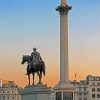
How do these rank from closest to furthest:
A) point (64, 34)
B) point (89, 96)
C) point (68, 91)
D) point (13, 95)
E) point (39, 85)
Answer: point (39, 85) < point (64, 34) < point (68, 91) < point (89, 96) < point (13, 95)

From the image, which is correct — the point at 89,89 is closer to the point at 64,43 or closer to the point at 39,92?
the point at 64,43

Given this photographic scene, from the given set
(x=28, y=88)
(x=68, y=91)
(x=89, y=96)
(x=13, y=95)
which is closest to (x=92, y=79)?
(x=89, y=96)

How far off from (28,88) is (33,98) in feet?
3.49

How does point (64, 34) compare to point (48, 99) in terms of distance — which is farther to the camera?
point (64, 34)

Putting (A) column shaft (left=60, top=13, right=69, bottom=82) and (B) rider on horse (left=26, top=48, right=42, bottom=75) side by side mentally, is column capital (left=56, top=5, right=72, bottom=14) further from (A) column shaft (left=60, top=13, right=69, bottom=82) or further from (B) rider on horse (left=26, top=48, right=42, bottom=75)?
(B) rider on horse (left=26, top=48, right=42, bottom=75)

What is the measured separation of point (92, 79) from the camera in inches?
5797

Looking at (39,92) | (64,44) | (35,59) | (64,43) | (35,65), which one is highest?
(64,43)

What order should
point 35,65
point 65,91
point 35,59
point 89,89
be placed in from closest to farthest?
point 35,65 < point 35,59 < point 65,91 < point 89,89

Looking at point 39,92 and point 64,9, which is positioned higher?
point 64,9

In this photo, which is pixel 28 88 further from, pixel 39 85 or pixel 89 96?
pixel 89 96

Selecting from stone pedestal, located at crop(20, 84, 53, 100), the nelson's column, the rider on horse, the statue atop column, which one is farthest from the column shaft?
stone pedestal, located at crop(20, 84, 53, 100)

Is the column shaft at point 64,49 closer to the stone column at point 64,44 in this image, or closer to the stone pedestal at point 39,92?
the stone column at point 64,44

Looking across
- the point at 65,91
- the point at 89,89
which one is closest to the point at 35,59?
the point at 65,91

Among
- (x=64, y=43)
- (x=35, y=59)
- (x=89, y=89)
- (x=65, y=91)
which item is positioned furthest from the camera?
(x=89, y=89)
